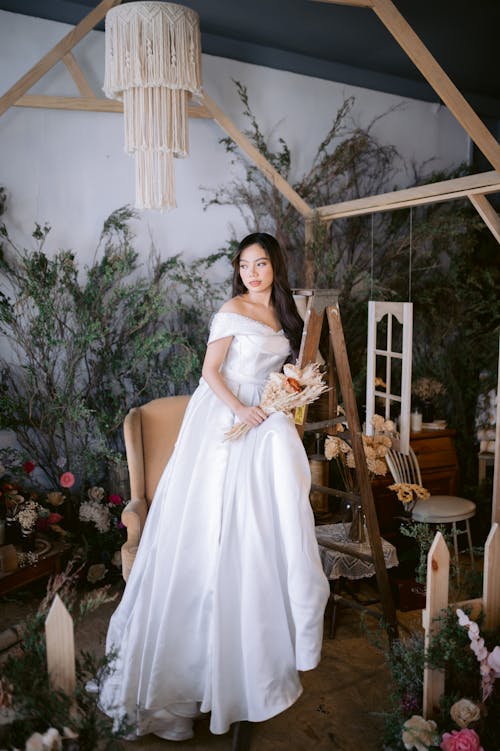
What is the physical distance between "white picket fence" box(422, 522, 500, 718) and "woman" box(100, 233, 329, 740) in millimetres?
461

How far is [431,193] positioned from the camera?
391cm

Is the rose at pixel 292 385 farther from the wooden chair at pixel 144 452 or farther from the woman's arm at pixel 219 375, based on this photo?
the wooden chair at pixel 144 452

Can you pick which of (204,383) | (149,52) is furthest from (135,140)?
(204,383)

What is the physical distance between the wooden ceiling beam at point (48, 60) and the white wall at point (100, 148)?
0.39m

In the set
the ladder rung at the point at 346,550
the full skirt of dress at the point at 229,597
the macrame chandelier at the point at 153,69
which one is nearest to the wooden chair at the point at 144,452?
the full skirt of dress at the point at 229,597

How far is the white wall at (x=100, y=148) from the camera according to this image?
4.41 metres

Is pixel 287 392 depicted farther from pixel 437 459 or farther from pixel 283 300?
pixel 437 459

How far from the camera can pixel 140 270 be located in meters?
4.91

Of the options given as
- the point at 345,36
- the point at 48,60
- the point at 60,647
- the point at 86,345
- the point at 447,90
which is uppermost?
the point at 345,36

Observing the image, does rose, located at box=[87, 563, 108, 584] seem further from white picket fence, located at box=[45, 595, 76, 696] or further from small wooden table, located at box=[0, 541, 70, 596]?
white picket fence, located at box=[45, 595, 76, 696]

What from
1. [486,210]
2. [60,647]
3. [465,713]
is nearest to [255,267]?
[486,210]

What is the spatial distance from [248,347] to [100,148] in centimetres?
240

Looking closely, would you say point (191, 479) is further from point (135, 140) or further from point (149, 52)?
point (149, 52)

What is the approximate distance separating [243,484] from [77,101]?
2.97 meters
